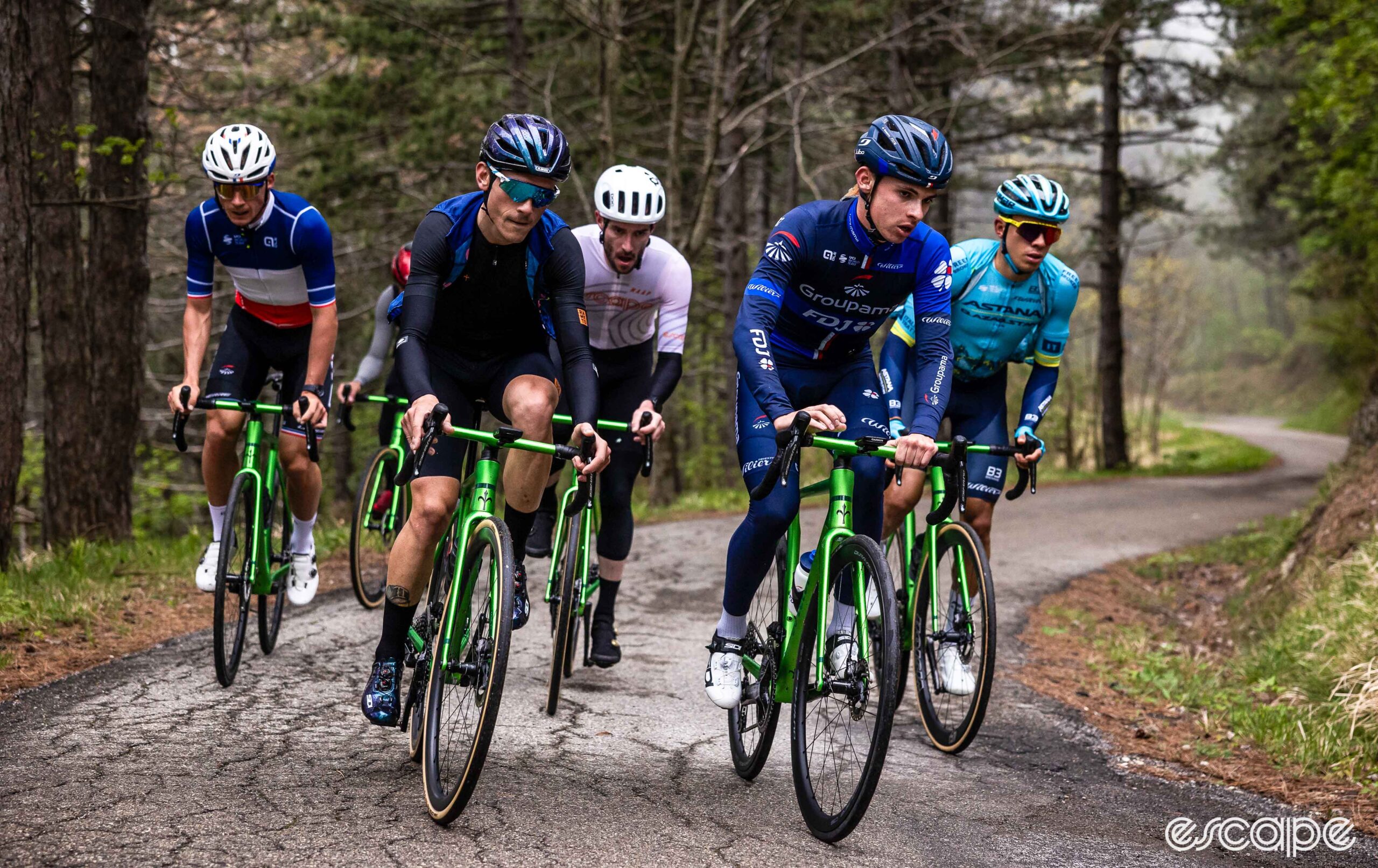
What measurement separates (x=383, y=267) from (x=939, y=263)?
54.0 ft

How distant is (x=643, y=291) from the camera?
238 inches

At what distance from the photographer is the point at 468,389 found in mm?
4719

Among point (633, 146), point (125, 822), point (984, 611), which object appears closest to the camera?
point (125, 822)

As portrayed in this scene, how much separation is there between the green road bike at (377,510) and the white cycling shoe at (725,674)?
3.56m

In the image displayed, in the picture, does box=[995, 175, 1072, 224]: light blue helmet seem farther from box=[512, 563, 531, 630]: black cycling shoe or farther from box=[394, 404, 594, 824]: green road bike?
box=[512, 563, 531, 630]: black cycling shoe

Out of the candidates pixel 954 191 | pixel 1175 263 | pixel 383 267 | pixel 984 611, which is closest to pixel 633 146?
pixel 383 267

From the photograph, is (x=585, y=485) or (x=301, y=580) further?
(x=301, y=580)

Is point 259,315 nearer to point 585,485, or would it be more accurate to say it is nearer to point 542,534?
point 542,534

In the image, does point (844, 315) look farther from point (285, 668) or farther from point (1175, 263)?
point (1175, 263)

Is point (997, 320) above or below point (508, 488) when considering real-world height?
above

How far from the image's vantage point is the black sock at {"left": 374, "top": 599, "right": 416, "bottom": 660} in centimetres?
429

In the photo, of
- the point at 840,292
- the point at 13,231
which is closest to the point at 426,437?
the point at 840,292

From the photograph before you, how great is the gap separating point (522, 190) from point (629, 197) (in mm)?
1300

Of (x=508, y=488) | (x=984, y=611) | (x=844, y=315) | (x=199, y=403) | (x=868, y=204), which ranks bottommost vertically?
(x=984, y=611)
